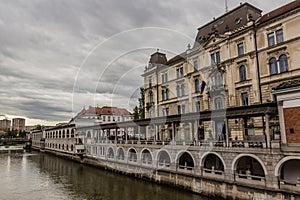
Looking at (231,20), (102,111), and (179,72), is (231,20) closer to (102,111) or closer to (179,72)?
(179,72)

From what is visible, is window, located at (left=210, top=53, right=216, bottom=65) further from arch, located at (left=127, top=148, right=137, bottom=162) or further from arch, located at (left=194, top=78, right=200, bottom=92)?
arch, located at (left=127, top=148, right=137, bottom=162)

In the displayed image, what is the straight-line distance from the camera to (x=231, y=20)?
3253 cm

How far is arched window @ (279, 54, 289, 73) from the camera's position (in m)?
25.1

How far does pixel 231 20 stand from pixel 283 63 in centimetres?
1061

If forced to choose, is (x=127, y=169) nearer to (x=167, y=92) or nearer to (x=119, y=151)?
(x=119, y=151)

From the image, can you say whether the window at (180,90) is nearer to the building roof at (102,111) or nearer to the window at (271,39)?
the window at (271,39)

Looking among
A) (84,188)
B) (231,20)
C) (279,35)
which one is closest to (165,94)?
(231,20)

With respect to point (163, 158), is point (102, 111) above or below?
above

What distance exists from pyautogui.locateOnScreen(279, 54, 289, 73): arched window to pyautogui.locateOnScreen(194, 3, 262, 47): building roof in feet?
22.0

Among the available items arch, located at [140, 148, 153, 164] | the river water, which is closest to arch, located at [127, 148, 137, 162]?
arch, located at [140, 148, 153, 164]

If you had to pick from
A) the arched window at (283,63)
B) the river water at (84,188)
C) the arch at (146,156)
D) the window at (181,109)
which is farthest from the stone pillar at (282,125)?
the window at (181,109)

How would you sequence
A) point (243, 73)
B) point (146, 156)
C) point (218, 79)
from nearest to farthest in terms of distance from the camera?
point (243, 73) < point (146, 156) < point (218, 79)

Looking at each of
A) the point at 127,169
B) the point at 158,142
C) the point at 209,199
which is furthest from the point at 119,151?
the point at 209,199

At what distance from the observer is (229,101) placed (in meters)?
30.3
